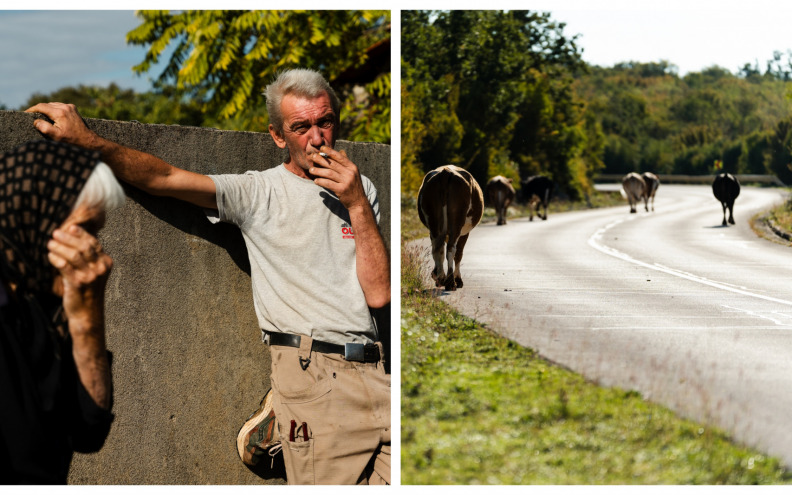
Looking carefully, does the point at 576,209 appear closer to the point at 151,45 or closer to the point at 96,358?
the point at 96,358

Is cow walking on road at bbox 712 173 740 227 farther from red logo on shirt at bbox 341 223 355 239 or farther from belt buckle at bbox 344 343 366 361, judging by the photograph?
belt buckle at bbox 344 343 366 361

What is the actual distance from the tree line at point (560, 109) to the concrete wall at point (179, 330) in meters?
0.89

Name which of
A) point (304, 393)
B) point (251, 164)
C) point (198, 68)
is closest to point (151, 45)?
point (198, 68)

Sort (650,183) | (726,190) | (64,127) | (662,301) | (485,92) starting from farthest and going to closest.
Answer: (650,183), (726,190), (485,92), (662,301), (64,127)

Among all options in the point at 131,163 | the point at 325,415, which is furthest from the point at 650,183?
the point at 131,163

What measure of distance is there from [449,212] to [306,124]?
1.06 m

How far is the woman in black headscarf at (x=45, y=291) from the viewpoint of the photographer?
6.63 ft

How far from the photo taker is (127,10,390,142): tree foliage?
490 inches

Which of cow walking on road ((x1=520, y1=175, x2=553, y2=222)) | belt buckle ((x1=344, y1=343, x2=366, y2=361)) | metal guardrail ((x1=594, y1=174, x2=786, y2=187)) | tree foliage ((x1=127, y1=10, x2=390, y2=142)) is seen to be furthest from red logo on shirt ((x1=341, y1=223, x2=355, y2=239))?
tree foliage ((x1=127, y1=10, x2=390, y2=142))

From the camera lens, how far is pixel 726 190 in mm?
4617

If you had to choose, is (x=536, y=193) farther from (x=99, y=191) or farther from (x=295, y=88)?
(x=99, y=191)

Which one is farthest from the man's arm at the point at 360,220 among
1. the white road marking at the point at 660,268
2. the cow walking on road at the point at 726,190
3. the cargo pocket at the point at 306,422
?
the cow walking on road at the point at 726,190

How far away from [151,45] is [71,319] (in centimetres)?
1323

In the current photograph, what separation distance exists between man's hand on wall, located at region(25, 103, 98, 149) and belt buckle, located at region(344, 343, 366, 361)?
4.20ft
